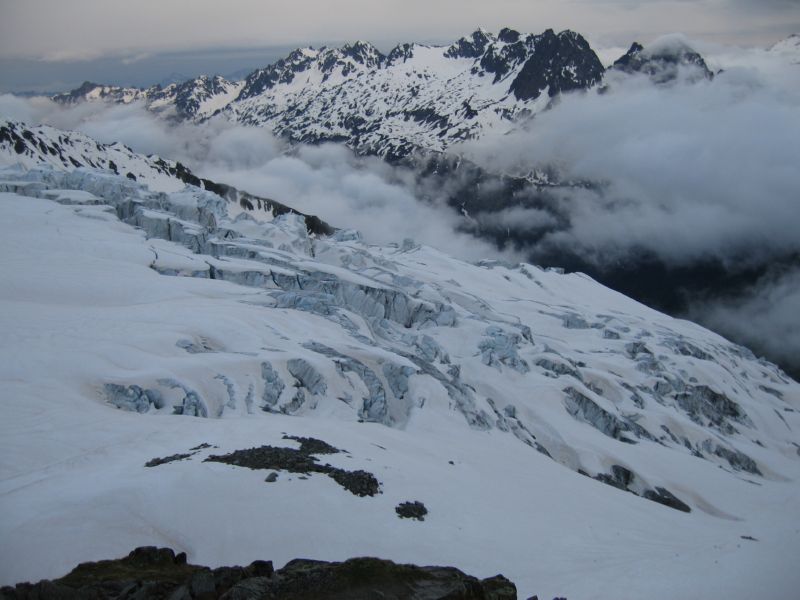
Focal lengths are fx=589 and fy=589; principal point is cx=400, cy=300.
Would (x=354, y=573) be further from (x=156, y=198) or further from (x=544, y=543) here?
(x=156, y=198)

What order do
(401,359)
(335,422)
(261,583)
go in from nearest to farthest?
(261,583) → (335,422) → (401,359)

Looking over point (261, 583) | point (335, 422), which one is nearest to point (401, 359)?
point (335, 422)

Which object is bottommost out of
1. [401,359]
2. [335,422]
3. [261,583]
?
[401,359]

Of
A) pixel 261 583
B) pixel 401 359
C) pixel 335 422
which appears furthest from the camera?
pixel 401 359

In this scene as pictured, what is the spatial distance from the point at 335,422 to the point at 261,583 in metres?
31.2

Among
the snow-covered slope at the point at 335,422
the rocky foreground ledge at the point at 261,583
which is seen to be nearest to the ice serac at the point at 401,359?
the snow-covered slope at the point at 335,422

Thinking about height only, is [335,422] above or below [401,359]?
above

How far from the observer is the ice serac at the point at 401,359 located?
5344cm

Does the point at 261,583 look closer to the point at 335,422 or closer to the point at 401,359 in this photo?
the point at 335,422

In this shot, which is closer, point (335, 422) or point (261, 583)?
point (261, 583)

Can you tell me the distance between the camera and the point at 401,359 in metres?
67.2

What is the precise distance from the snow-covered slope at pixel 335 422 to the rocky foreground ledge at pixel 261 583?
4.06 meters

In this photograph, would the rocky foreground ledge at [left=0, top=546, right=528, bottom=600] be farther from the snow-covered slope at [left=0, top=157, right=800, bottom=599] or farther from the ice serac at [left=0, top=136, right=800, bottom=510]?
the ice serac at [left=0, top=136, right=800, bottom=510]

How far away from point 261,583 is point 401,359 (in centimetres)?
5136
